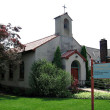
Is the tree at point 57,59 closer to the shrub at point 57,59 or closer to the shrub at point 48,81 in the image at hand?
the shrub at point 57,59

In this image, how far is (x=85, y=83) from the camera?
65.9 feet

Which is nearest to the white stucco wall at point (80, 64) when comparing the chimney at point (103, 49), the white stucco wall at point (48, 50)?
the white stucco wall at point (48, 50)

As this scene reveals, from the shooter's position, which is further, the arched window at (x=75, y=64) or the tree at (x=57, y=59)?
the arched window at (x=75, y=64)

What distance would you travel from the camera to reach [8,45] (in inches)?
655

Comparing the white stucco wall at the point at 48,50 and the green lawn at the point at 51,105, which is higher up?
the white stucco wall at the point at 48,50

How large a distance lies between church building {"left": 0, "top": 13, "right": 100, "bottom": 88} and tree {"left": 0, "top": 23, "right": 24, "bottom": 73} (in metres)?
1.83

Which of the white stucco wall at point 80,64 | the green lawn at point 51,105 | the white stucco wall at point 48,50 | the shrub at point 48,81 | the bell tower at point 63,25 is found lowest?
the green lawn at point 51,105

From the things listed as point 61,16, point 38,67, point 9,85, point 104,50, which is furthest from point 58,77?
point 104,50

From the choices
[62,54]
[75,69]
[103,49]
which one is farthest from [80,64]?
[103,49]

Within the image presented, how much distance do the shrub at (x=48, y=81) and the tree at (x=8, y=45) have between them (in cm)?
269

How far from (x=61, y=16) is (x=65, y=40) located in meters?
2.98

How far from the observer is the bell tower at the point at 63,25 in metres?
20.1

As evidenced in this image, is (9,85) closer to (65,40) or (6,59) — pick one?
(6,59)

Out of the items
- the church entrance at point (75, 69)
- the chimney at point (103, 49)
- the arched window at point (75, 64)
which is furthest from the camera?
the chimney at point (103, 49)
